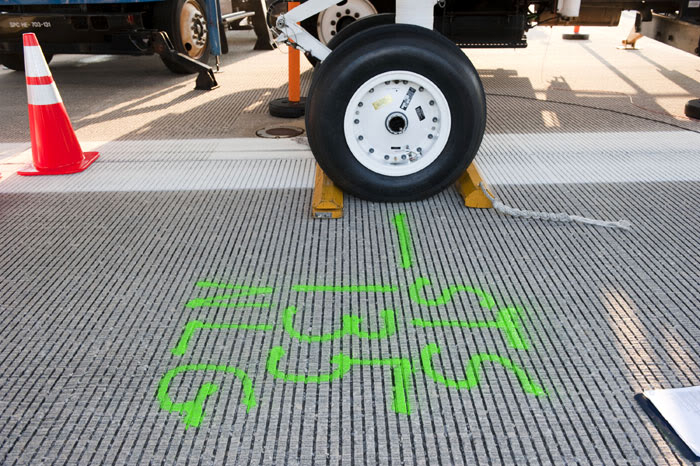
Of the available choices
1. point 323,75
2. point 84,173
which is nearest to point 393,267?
point 323,75

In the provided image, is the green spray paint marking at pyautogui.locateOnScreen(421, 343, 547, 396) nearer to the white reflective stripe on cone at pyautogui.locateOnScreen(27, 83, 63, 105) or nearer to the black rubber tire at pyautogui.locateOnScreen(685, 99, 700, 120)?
the white reflective stripe on cone at pyautogui.locateOnScreen(27, 83, 63, 105)

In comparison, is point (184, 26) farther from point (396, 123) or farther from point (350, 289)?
point (350, 289)

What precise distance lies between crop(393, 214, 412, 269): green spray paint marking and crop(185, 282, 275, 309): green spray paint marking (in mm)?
532

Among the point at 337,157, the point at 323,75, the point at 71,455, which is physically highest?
the point at 323,75

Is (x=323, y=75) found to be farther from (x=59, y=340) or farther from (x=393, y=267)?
(x=59, y=340)

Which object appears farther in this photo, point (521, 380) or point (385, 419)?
point (521, 380)

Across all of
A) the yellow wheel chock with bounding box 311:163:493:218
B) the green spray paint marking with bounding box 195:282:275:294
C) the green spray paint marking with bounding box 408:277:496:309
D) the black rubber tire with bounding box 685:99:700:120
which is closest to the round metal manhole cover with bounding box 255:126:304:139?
the yellow wheel chock with bounding box 311:163:493:218

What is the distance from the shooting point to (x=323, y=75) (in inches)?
98.8

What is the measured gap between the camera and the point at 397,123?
102 inches

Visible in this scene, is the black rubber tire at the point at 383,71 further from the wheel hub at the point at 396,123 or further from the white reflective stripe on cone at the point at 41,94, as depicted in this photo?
the white reflective stripe on cone at the point at 41,94

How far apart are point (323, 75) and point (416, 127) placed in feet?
1.59

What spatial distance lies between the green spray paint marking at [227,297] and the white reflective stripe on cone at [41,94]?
1807 mm

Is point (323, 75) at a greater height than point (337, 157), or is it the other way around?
point (323, 75)

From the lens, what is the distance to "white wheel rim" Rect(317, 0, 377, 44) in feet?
16.5
